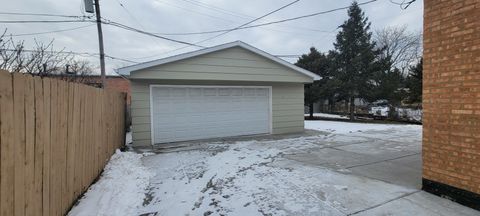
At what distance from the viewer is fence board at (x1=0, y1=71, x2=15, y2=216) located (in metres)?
2.14

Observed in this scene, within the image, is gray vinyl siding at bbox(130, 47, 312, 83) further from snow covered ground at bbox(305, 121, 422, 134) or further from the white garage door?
snow covered ground at bbox(305, 121, 422, 134)

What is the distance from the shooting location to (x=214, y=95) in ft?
35.0

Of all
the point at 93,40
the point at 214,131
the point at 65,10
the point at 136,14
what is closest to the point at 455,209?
the point at 214,131

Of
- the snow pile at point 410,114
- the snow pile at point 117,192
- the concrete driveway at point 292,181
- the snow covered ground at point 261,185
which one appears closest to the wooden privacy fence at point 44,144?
the snow pile at point 117,192

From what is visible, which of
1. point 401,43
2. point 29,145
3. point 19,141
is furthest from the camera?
point 401,43

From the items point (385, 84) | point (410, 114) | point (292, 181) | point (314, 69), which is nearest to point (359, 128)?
Answer: point (385, 84)

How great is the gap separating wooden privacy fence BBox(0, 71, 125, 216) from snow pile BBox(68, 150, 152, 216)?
0.55 ft

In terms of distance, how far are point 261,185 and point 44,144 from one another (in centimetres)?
311

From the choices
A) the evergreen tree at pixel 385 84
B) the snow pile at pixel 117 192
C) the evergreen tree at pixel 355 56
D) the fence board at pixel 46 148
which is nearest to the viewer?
the fence board at pixel 46 148

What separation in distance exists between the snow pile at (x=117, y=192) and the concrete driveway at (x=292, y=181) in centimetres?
19

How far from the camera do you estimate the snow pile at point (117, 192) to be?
3891 millimetres

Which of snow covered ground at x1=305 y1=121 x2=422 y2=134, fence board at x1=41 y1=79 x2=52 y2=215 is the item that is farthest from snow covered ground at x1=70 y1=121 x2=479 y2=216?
snow covered ground at x1=305 y1=121 x2=422 y2=134

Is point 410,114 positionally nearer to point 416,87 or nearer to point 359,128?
point 416,87

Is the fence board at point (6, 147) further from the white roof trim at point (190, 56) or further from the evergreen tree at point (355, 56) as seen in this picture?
the evergreen tree at point (355, 56)
